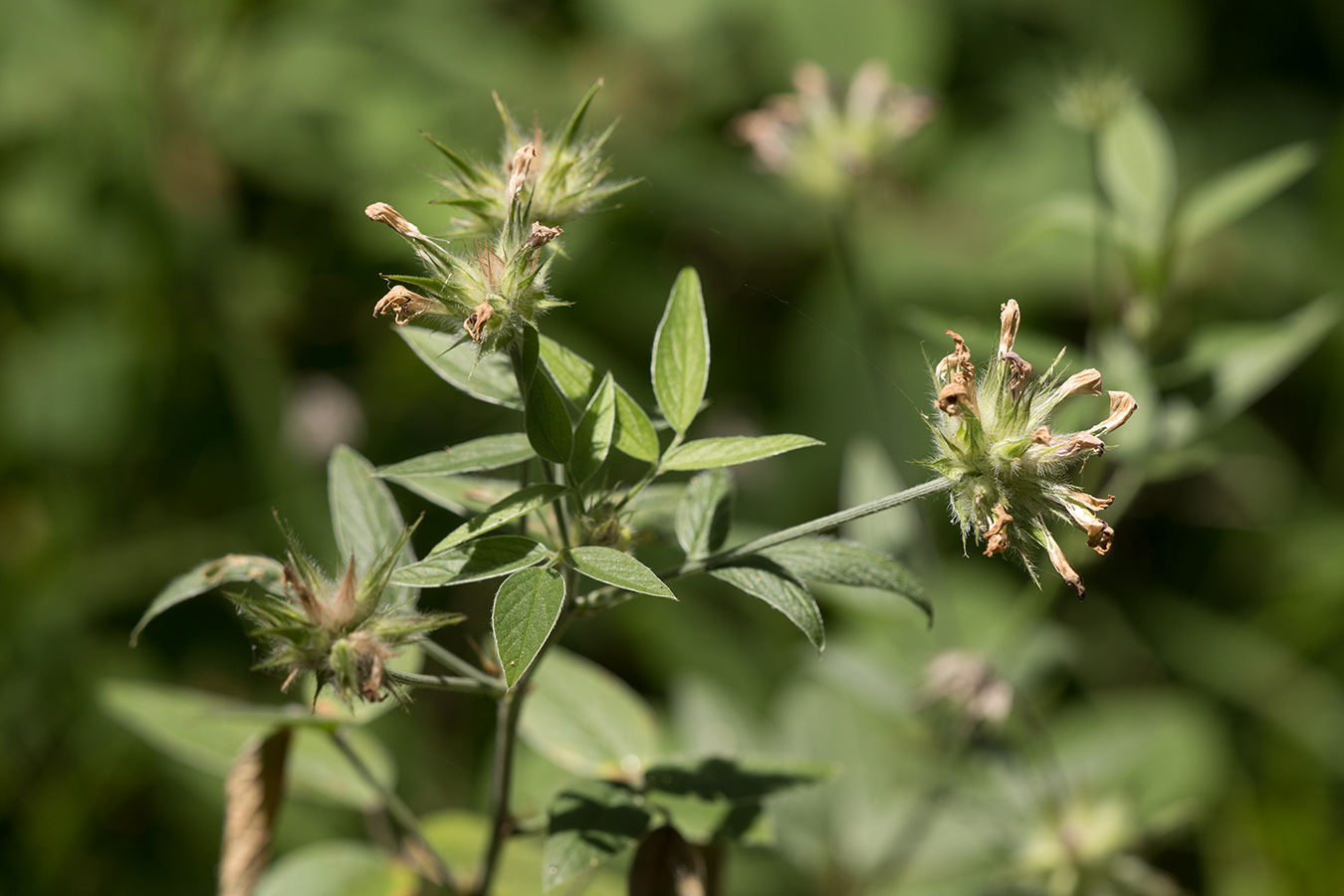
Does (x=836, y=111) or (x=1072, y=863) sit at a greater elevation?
(x=836, y=111)

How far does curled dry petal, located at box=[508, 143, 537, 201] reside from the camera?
935mm

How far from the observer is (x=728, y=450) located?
1007 mm

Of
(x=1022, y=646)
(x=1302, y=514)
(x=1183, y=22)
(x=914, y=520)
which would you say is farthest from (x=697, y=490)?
(x=1183, y=22)

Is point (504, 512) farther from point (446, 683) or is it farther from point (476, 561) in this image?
point (446, 683)

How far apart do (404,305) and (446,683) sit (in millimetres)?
365

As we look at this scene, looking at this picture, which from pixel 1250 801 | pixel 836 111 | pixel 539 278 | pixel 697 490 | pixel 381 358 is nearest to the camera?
pixel 539 278

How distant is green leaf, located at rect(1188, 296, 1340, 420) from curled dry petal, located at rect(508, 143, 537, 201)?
1.18m

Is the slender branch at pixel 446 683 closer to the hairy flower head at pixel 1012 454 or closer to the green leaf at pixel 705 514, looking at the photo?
the green leaf at pixel 705 514

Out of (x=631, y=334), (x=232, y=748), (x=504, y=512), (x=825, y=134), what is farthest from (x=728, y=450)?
(x=631, y=334)

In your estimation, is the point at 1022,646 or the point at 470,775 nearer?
the point at 1022,646

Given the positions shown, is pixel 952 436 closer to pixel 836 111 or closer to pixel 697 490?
pixel 697 490

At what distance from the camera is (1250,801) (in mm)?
2934

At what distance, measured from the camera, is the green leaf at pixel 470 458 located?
0.93m

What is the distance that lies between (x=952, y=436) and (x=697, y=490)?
31cm
